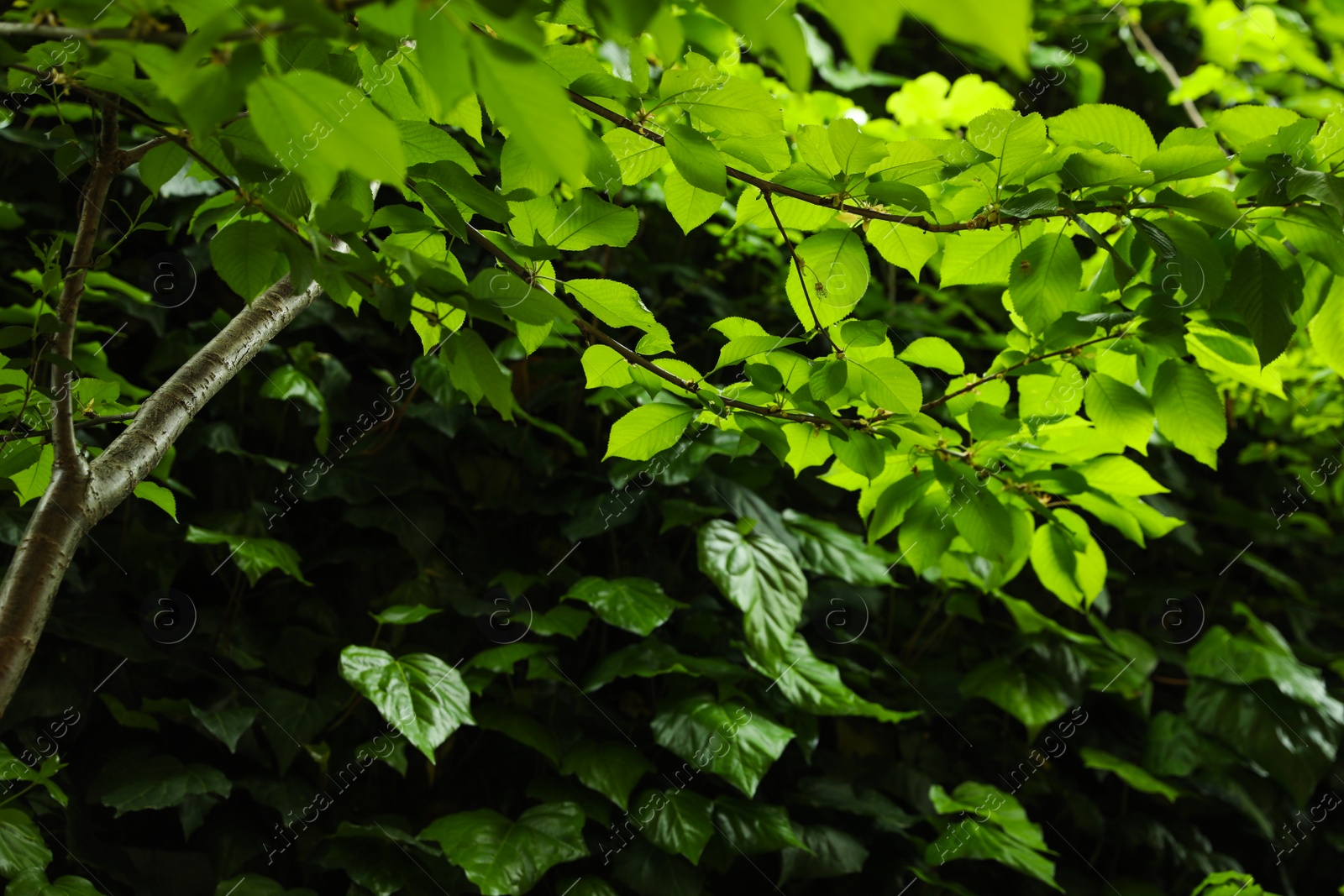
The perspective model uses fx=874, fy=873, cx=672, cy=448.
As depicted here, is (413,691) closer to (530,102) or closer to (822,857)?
(822,857)

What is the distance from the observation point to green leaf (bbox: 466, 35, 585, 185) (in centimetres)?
30

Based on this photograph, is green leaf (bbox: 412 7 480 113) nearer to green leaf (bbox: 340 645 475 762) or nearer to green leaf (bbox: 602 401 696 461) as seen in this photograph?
green leaf (bbox: 602 401 696 461)

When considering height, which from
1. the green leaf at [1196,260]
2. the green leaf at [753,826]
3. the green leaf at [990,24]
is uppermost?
the green leaf at [990,24]

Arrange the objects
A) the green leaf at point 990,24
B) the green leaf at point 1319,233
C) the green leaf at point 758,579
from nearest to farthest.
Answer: the green leaf at point 990,24 → the green leaf at point 1319,233 → the green leaf at point 758,579

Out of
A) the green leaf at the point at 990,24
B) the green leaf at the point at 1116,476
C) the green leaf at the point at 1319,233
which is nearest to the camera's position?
the green leaf at the point at 990,24

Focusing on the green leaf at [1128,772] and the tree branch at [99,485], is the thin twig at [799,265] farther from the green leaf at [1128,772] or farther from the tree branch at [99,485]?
the green leaf at [1128,772]

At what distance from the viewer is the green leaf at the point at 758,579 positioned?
54.4 inches

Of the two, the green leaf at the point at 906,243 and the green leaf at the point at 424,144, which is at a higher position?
the green leaf at the point at 424,144

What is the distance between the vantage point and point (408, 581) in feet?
4.90

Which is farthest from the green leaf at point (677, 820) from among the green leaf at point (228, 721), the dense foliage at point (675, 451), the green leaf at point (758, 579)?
the green leaf at point (228, 721)

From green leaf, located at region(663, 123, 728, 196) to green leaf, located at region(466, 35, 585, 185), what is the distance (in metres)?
0.29

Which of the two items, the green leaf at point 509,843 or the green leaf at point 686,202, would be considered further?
the green leaf at point 509,843

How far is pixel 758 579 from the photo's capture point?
1434mm

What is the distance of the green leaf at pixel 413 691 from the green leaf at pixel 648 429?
2.03 feet
